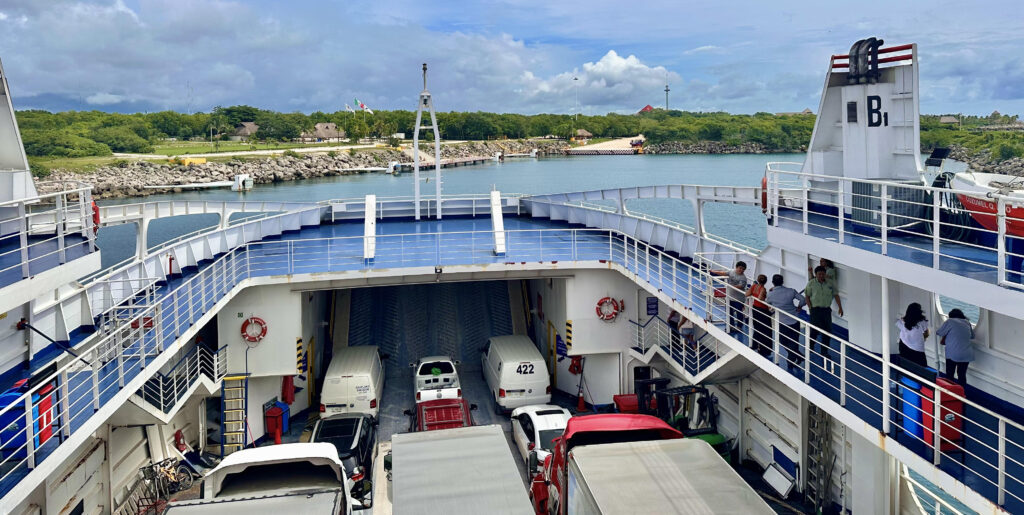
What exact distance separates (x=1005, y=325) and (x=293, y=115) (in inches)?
4992

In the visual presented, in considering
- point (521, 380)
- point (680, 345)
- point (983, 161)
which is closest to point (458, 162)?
point (983, 161)

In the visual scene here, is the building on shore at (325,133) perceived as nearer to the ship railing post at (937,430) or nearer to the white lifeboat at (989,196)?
the white lifeboat at (989,196)

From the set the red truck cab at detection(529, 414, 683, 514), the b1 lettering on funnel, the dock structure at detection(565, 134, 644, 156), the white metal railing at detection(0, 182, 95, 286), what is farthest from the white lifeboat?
the dock structure at detection(565, 134, 644, 156)

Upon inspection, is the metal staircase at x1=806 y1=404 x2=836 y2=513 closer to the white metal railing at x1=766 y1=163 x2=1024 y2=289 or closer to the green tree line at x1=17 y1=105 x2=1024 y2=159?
the white metal railing at x1=766 y1=163 x2=1024 y2=289

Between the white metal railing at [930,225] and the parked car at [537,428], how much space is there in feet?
15.9

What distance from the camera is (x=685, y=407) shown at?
14.0 metres

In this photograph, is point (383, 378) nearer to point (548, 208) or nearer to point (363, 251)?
point (363, 251)

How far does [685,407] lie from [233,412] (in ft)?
26.0

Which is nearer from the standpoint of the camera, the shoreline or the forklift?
the forklift

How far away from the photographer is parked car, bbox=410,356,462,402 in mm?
13984

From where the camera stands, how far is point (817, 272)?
29.3 ft

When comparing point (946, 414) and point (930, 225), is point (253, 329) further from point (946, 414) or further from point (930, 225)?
point (946, 414)

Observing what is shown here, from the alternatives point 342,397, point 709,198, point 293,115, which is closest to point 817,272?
point 709,198

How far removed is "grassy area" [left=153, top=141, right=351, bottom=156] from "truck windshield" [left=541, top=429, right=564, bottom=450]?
3736 inches
